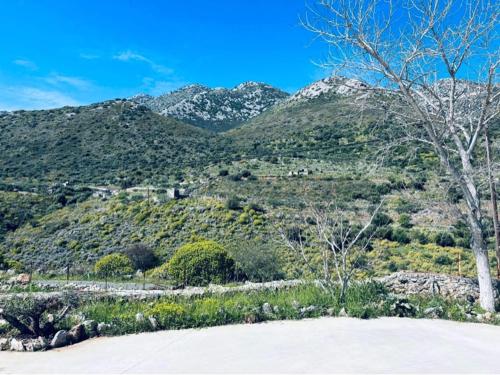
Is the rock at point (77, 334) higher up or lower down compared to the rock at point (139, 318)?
lower down

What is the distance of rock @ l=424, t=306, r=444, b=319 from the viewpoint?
9.14 metres

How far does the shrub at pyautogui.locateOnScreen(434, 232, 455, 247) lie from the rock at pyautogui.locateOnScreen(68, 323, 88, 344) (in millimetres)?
21181

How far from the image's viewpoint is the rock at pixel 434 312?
914cm

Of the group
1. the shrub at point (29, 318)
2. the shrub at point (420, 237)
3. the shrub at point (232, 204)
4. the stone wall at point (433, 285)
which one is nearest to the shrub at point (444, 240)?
the shrub at point (420, 237)

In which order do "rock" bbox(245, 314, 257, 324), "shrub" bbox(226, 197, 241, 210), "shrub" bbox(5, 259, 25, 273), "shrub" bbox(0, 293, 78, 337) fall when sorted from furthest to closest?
"shrub" bbox(226, 197, 241, 210) < "shrub" bbox(5, 259, 25, 273) < "rock" bbox(245, 314, 257, 324) < "shrub" bbox(0, 293, 78, 337)

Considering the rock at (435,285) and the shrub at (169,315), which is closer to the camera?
the shrub at (169,315)

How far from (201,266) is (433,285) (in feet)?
31.3

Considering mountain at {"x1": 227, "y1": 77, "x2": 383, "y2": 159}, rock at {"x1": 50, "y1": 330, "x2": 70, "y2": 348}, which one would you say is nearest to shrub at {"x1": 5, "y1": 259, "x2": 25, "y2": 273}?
rock at {"x1": 50, "y1": 330, "x2": 70, "y2": 348}

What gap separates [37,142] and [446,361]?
206 feet

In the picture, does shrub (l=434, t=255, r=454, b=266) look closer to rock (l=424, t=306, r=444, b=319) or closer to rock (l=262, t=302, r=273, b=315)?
rock (l=424, t=306, r=444, b=319)

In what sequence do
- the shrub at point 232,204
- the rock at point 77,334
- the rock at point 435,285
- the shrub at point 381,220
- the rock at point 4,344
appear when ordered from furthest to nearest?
1. the shrub at point 232,204
2. the shrub at point 381,220
3. the rock at point 435,285
4. the rock at point 77,334
5. the rock at point 4,344

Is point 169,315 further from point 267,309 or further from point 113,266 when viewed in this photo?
point 113,266

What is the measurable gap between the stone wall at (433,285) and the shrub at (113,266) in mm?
12955

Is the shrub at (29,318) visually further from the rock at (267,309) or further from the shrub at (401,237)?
the shrub at (401,237)
